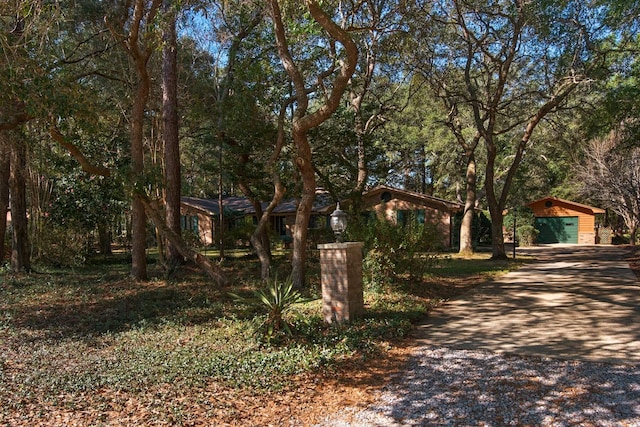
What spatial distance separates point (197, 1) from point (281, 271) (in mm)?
7347

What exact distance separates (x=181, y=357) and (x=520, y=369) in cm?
387

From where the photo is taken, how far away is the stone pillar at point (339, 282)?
7.20m

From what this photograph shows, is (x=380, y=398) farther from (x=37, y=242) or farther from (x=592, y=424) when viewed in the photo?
(x=37, y=242)

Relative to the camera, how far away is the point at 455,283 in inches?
476

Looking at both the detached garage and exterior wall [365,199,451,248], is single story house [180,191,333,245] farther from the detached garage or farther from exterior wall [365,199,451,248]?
the detached garage

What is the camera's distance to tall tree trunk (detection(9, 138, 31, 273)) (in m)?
13.7

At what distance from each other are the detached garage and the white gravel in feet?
98.2

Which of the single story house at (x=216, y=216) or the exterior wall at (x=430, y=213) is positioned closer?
the exterior wall at (x=430, y=213)

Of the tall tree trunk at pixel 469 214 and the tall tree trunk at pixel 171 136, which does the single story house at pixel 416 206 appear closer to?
the tall tree trunk at pixel 469 214

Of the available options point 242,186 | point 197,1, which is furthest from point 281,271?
point 197,1

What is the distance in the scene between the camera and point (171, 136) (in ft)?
43.3

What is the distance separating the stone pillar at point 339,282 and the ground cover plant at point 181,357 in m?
0.23

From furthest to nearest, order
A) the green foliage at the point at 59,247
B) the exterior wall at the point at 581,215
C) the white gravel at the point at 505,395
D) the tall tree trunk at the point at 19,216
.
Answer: the exterior wall at the point at 581,215 → the green foliage at the point at 59,247 → the tall tree trunk at the point at 19,216 → the white gravel at the point at 505,395

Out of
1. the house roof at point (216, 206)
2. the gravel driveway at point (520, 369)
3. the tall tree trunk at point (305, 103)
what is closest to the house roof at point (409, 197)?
the house roof at point (216, 206)
